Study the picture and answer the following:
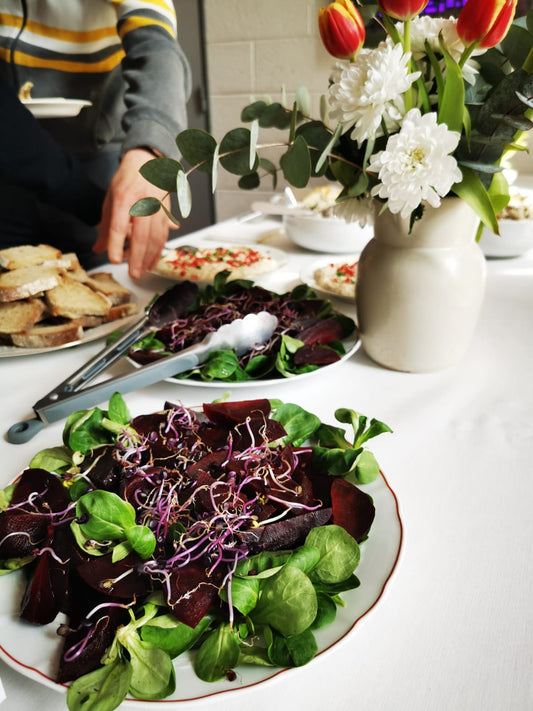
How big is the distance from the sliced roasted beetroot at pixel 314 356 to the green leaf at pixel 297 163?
215 mm

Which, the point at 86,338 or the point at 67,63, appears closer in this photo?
the point at 86,338

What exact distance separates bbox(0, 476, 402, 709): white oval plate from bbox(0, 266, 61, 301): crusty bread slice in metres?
0.62

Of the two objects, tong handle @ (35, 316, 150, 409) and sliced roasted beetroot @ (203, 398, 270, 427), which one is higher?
sliced roasted beetroot @ (203, 398, 270, 427)

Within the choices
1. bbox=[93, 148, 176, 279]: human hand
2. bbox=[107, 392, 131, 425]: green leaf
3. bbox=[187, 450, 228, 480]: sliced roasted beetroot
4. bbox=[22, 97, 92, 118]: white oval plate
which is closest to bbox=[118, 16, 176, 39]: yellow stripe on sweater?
bbox=[22, 97, 92, 118]: white oval plate

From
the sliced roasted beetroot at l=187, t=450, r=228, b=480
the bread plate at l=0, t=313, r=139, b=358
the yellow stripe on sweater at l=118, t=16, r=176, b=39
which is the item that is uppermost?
the yellow stripe on sweater at l=118, t=16, r=176, b=39

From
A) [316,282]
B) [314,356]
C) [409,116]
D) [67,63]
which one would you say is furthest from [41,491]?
[67,63]

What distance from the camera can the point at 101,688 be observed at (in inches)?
12.3

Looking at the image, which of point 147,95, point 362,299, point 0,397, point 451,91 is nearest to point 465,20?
point 451,91

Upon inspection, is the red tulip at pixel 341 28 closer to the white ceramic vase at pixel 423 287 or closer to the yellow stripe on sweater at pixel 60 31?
the white ceramic vase at pixel 423 287

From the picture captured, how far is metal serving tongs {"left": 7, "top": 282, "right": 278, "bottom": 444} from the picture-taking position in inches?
25.6

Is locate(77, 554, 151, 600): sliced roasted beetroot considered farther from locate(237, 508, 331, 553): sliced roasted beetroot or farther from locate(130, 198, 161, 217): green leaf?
locate(130, 198, 161, 217): green leaf

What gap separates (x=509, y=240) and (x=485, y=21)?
81 cm

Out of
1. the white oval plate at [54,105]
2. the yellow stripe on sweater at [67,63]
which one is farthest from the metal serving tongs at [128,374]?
the yellow stripe on sweater at [67,63]

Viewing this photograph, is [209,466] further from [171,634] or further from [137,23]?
[137,23]
